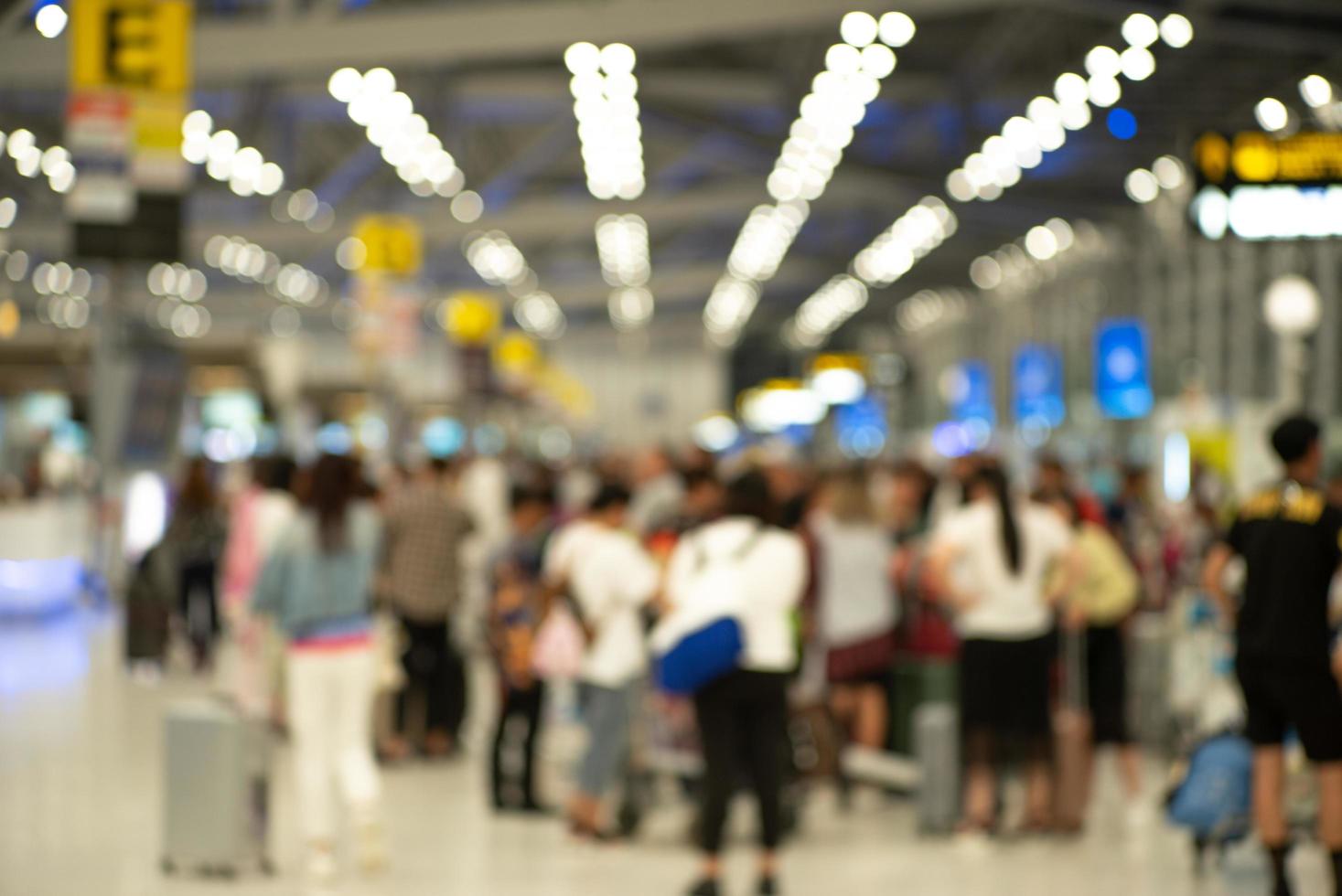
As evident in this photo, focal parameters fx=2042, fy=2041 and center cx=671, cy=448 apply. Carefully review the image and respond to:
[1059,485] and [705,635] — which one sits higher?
[1059,485]

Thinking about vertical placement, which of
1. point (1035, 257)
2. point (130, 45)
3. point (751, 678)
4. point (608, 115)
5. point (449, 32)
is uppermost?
point (1035, 257)

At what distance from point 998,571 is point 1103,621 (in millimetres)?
1279

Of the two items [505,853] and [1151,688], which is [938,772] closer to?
[505,853]

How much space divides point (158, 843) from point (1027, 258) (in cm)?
3573

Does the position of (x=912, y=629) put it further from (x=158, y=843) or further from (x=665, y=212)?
(x=665, y=212)

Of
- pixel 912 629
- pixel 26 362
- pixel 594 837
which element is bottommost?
pixel 594 837

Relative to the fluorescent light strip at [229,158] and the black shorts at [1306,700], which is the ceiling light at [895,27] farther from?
the black shorts at [1306,700]

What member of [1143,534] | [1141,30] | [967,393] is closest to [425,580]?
[1143,534]

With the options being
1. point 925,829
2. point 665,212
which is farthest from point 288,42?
point 665,212

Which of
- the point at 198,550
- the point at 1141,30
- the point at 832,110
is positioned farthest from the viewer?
the point at 832,110

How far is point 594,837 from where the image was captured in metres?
10.1

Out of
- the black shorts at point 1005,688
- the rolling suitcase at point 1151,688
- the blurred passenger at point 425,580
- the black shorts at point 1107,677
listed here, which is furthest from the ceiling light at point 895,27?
the black shorts at point 1005,688

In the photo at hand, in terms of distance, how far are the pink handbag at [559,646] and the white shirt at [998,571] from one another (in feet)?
6.08

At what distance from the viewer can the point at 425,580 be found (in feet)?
41.0
